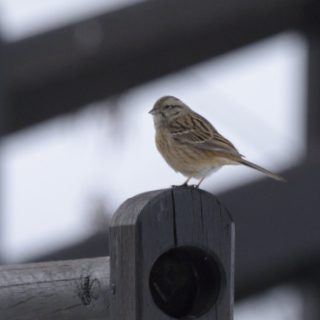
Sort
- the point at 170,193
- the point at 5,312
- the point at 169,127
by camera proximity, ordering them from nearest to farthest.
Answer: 1. the point at 170,193
2. the point at 5,312
3. the point at 169,127

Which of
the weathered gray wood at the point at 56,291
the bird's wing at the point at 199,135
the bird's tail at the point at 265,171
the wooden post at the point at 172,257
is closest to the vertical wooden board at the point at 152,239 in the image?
the wooden post at the point at 172,257

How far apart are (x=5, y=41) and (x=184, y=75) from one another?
3.02ft

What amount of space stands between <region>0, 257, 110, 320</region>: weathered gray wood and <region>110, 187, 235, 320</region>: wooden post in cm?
39

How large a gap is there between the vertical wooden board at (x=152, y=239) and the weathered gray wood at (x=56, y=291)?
0.50 metres

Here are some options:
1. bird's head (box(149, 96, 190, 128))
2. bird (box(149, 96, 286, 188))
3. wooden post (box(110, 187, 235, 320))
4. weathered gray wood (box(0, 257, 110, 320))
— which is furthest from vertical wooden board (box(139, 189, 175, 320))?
bird's head (box(149, 96, 190, 128))

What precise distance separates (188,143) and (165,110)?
1.27ft

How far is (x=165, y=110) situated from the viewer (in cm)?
591

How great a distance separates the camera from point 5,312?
311 cm

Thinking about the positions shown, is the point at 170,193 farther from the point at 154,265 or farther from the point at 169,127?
the point at 169,127

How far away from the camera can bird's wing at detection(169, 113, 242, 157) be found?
5.58 m

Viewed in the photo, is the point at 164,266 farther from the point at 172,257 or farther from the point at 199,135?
the point at 199,135

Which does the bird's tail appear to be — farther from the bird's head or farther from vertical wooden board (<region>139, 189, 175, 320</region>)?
vertical wooden board (<region>139, 189, 175, 320</region>)

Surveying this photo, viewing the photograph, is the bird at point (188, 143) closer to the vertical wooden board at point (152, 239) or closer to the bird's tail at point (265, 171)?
the bird's tail at point (265, 171)

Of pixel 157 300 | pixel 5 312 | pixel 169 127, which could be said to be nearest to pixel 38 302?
pixel 5 312
